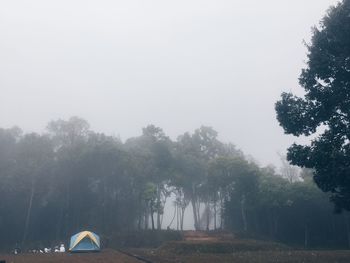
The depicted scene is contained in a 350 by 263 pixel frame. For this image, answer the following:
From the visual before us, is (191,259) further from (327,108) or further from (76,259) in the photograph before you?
(327,108)

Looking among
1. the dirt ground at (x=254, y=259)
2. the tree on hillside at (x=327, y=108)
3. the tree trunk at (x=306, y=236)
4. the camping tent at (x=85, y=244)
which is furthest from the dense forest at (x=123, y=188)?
the tree on hillside at (x=327, y=108)

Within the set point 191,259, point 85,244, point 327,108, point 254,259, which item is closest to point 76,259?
point 191,259

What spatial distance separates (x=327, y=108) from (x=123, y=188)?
1546 inches

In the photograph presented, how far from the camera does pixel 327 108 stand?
22.4 metres

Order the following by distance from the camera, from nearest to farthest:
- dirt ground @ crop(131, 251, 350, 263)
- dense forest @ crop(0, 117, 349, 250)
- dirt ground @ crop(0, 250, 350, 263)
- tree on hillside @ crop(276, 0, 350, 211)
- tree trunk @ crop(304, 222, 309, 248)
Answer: tree on hillside @ crop(276, 0, 350, 211) < dirt ground @ crop(131, 251, 350, 263) < dirt ground @ crop(0, 250, 350, 263) < dense forest @ crop(0, 117, 349, 250) < tree trunk @ crop(304, 222, 309, 248)

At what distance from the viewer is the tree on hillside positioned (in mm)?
21328

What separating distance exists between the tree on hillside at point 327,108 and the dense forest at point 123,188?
31.3m

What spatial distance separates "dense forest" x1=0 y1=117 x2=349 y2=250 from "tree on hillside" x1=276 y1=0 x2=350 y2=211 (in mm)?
31313

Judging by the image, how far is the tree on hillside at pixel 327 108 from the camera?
21328mm

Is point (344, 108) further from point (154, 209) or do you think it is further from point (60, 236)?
point (60, 236)

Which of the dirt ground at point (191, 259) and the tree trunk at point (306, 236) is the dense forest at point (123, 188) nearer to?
the tree trunk at point (306, 236)

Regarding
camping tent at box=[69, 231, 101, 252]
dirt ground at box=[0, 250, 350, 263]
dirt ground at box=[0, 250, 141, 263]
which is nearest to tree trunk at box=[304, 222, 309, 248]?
dirt ground at box=[0, 250, 350, 263]

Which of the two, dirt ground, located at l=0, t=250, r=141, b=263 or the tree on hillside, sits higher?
the tree on hillside

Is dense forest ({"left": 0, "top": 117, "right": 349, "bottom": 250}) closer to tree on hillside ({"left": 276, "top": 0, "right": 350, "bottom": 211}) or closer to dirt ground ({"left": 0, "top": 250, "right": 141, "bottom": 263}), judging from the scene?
dirt ground ({"left": 0, "top": 250, "right": 141, "bottom": 263})
